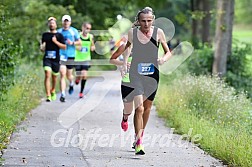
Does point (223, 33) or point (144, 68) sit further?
point (223, 33)

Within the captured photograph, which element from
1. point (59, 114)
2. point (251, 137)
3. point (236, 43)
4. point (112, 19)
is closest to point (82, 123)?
point (59, 114)

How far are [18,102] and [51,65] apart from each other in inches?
98.6

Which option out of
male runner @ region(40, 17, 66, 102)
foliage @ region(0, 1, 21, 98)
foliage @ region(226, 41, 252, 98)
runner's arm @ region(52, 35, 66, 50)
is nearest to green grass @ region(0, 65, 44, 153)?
foliage @ region(0, 1, 21, 98)

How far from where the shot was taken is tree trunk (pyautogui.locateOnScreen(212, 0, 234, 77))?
2041cm

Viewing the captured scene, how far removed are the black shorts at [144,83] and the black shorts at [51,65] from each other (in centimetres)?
657

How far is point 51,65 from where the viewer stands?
16.2m

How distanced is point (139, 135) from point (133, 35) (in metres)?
1.42

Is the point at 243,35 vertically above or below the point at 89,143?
below

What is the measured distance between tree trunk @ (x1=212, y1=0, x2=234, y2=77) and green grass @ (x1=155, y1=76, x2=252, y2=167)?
473 centimetres

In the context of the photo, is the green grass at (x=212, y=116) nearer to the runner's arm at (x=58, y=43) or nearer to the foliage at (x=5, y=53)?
the runner's arm at (x=58, y=43)

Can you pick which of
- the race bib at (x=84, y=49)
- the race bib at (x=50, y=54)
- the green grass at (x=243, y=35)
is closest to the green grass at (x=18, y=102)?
the race bib at (x=50, y=54)

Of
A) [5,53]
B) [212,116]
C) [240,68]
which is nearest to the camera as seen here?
[212,116]

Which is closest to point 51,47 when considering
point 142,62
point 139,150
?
point 142,62

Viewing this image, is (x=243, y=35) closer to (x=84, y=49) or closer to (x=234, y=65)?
(x=234, y=65)
